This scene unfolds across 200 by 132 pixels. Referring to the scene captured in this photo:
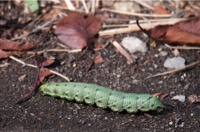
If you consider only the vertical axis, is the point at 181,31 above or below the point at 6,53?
above

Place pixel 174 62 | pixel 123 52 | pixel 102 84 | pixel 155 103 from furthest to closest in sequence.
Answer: pixel 123 52 < pixel 174 62 < pixel 102 84 < pixel 155 103

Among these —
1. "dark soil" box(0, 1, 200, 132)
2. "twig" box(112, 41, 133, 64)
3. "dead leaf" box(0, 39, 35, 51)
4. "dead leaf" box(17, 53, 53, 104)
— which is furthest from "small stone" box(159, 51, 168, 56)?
"dead leaf" box(0, 39, 35, 51)

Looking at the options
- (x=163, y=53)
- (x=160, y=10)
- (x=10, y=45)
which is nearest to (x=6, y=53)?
(x=10, y=45)

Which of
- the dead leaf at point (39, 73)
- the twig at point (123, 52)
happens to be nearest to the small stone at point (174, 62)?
the twig at point (123, 52)

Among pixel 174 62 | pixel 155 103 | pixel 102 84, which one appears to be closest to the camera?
pixel 155 103

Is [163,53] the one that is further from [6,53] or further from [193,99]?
[6,53]

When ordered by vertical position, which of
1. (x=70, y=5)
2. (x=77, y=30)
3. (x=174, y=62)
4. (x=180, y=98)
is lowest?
(x=180, y=98)

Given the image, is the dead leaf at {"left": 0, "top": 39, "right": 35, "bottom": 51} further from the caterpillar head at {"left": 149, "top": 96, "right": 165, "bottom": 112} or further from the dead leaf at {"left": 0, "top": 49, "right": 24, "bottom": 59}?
the caterpillar head at {"left": 149, "top": 96, "right": 165, "bottom": 112}

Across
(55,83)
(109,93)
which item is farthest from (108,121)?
(55,83)
